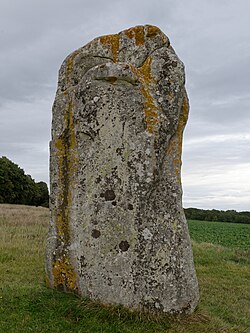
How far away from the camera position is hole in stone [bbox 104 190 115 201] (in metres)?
6.61

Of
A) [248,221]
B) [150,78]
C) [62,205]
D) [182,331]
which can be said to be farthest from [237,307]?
[248,221]

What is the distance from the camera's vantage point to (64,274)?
7.13 m

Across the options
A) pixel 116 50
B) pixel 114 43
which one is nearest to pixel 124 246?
pixel 116 50

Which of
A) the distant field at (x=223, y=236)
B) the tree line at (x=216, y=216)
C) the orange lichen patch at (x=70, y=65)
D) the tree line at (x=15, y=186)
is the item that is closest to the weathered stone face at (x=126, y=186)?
the orange lichen patch at (x=70, y=65)

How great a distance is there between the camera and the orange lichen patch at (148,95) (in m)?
6.63

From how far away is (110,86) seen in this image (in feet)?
22.4

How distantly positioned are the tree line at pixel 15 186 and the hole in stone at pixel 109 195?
2094 inches

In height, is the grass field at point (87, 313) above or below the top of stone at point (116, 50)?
below

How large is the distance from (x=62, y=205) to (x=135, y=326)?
229cm

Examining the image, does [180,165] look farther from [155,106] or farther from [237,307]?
[237,307]

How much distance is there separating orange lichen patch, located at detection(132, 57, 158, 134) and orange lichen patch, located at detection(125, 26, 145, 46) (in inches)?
17.6

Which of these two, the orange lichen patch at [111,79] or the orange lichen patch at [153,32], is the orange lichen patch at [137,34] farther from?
the orange lichen patch at [111,79]

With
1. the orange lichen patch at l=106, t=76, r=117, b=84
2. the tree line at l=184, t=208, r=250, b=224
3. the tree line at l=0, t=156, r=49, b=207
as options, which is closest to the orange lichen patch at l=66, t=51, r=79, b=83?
the orange lichen patch at l=106, t=76, r=117, b=84

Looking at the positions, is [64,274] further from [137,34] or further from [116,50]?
[137,34]
